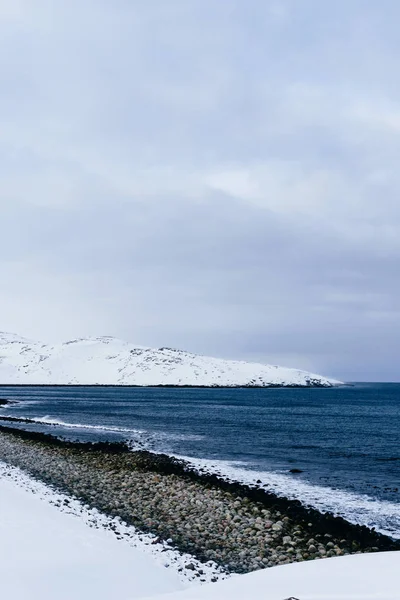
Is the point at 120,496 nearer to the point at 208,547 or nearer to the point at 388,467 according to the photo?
the point at 208,547

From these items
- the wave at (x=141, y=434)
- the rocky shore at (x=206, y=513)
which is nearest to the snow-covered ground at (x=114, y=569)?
the rocky shore at (x=206, y=513)

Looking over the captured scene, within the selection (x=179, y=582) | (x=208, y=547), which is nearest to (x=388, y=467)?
(x=208, y=547)

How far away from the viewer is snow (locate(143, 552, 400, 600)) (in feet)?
20.1

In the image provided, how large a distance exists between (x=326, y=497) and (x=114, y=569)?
1442 centimetres

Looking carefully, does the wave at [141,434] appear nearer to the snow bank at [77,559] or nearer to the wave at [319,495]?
the wave at [319,495]

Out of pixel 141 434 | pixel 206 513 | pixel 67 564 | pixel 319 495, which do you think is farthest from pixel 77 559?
pixel 141 434

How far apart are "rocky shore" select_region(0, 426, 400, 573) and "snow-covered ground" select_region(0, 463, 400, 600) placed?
119 centimetres

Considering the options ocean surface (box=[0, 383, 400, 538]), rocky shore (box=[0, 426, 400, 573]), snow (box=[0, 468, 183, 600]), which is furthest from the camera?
ocean surface (box=[0, 383, 400, 538])

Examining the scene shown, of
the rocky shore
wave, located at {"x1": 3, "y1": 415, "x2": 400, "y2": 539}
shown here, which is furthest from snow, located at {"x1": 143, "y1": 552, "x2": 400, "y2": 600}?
wave, located at {"x1": 3, "y1": 415, "x2": 400, "y2": 539}

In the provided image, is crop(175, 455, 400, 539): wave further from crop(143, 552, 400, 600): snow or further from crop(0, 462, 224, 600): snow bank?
crop(143, 552, 400, 600): snow

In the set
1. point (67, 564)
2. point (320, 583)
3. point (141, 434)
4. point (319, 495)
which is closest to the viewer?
point (320, 583)

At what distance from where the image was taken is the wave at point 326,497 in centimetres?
1923

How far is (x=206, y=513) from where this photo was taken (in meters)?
18.0

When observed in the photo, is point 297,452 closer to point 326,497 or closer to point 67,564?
point 326,497
